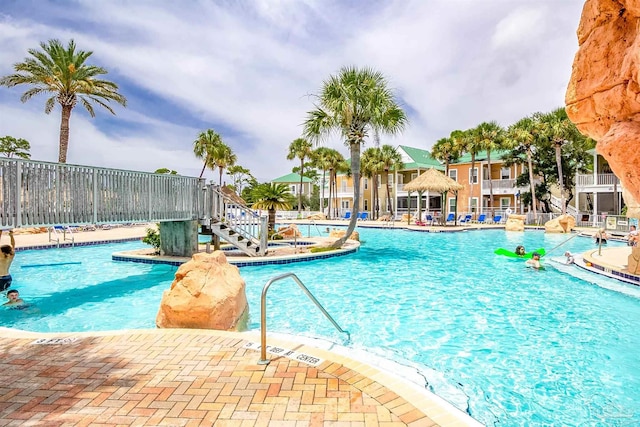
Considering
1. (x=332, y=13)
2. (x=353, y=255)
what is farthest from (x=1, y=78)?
(x=353, y=255)

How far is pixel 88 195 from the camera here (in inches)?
393

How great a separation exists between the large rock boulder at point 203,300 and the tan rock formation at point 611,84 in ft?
17.3

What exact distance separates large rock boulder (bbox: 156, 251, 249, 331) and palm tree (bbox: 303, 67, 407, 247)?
33.3ft

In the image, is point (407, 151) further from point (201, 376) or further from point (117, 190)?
point (201, 376)

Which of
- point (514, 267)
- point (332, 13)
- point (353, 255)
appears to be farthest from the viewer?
point (353, 255)

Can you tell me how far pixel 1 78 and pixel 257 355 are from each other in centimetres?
2634

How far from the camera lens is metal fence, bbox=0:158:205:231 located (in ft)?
27.1

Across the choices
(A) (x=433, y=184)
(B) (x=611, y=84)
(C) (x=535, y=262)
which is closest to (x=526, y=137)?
(A) (x=433, y=184)

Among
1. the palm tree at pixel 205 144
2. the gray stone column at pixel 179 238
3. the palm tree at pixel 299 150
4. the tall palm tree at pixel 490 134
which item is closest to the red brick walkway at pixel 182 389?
the gray stone column at pixel 179 238

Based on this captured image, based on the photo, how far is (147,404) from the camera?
3061 millimetres

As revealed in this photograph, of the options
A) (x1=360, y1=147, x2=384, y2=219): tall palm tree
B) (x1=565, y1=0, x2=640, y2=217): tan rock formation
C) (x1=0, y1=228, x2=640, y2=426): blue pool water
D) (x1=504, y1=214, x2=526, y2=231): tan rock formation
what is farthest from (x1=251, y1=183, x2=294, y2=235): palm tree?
(x1=360, y1=147, x2=384, y2=219): tall palm tree

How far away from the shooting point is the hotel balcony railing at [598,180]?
26.6 m

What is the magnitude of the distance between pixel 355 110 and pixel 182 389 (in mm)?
13317

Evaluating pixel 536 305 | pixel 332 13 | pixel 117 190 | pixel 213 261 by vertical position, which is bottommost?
pixel 536 305
